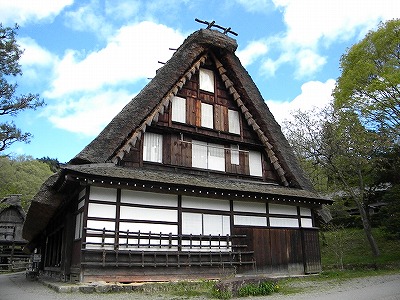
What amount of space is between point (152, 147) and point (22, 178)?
44.9 meters

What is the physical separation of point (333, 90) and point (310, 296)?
1924 cm

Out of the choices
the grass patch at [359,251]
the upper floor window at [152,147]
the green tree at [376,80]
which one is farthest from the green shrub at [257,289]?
the green tree at [376,80]

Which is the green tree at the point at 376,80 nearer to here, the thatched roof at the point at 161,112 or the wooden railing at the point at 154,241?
the thatched roof at the point at 161,112

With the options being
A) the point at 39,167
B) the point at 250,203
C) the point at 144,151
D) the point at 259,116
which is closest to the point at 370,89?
the point at 259,116

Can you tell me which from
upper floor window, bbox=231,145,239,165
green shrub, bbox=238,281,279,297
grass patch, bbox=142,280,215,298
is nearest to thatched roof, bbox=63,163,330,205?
upper floor window, bbox=231,145,239,165

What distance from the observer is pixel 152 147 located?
13820mm

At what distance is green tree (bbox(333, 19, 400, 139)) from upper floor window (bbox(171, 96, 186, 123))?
13.1 meters

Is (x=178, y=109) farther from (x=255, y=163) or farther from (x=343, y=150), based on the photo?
(x=343, y=150)

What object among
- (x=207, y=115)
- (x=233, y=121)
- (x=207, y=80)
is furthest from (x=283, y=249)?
(x=207, y=80)

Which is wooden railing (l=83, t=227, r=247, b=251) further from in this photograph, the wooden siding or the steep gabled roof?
the steep gabled roof

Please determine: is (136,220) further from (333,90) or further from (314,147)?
(333,90)

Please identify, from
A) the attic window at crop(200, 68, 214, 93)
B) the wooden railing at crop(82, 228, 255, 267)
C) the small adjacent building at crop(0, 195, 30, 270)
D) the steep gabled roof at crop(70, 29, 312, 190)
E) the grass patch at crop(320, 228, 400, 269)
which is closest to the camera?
the wooden railing at crop(82, 228, 255, 267)

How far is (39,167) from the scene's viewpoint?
189 ft

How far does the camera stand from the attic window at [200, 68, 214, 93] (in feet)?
52.4
